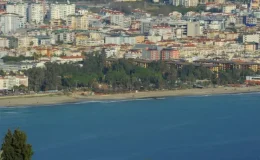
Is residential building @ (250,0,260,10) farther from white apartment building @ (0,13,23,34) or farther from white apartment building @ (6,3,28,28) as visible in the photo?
white apartment building @ (0,13,23,34)

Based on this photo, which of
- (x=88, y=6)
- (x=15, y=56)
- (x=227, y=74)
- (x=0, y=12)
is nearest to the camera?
(x=227, y=74)

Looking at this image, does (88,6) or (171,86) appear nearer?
(171,86)

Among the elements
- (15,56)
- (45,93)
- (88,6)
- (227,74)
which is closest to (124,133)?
(45,93)

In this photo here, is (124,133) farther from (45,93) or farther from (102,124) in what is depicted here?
(45,93)

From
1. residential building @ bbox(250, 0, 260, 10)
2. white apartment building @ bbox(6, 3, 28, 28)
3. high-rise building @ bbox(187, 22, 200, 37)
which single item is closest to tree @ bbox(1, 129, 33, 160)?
high-rise building @ bbox(187, 22, 200, 37)

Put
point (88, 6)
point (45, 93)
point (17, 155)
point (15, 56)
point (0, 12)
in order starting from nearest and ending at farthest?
point (17, 155), point (45, 93), point (15, 56), point (0, 12), point (88, 6)

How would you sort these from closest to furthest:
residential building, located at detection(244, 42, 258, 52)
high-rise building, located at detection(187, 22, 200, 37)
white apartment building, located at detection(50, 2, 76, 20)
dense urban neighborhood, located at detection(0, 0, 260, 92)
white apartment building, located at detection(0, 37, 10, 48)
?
dense urban neighborhood, located at detection(0, 0, 260, 92)
white apartment building, located at detection(0, 37, 10, 48)
residential building, located at detection(244, 42, 258, 52)
high-rise building, located at detection(187, 22, 200, 37)
white apartment building, located at detection(50, 2, 76, 20)

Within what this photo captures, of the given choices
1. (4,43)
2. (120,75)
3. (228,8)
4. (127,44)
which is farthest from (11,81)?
(228,8)

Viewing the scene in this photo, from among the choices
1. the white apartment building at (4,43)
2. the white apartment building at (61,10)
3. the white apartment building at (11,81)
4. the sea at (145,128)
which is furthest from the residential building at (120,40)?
the sea at (145,128)
